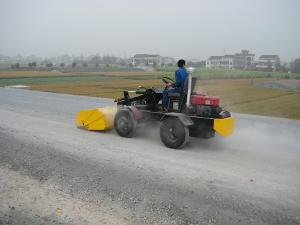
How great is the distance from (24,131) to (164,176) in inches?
194

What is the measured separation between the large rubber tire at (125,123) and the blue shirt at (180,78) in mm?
1353

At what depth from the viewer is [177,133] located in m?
7.64

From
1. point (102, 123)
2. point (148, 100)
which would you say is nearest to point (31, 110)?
point (102, 123)

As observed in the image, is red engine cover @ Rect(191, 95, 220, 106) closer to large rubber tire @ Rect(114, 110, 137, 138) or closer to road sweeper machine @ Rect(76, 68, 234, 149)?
road sweeper machine @ Rect(76, 68, 234, 149)

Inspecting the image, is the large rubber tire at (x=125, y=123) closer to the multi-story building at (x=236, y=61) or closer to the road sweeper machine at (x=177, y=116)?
the road sweeper machine at (x=177, y=116)

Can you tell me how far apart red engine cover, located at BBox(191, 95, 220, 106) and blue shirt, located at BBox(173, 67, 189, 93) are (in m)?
0.40

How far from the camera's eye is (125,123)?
8.62 m

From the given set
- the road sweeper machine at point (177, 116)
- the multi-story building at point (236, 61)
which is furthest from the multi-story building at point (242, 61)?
the road sweeper machine at point (177, 116)

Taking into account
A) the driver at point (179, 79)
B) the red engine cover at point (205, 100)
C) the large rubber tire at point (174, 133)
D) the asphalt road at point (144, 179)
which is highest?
the driver at point (179, 79)

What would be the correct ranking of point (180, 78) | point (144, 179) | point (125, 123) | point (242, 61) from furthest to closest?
1. point (242, 61)
2. point (125, 123)
3. point (180, 78)
4. point (144, 179)

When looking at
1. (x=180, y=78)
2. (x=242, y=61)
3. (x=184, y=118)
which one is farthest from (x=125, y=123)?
(x=242, y=61)

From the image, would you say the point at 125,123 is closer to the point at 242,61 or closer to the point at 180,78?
the point at 180,78

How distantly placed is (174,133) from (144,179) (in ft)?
7.17

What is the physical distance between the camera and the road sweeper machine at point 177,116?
756 centimetres
